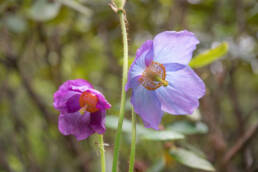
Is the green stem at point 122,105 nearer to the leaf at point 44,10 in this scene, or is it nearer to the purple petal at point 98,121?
the purple petal at point 98,121

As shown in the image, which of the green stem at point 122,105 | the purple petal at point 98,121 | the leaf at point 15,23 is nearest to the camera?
the green stem at point 122,105

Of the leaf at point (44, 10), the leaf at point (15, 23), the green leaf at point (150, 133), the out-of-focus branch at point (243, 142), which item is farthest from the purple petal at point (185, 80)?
the leaf at point (15, 23)

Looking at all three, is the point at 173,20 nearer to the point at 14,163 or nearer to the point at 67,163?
the point at 67,163

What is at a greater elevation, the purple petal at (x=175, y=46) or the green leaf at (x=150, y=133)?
the purple petal at (x=175, y=46)

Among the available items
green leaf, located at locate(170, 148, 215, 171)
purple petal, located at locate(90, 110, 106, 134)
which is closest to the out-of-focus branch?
green leaf, located at locate(170, 148, 215, 171)

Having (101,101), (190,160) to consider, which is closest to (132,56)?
(190,160)
